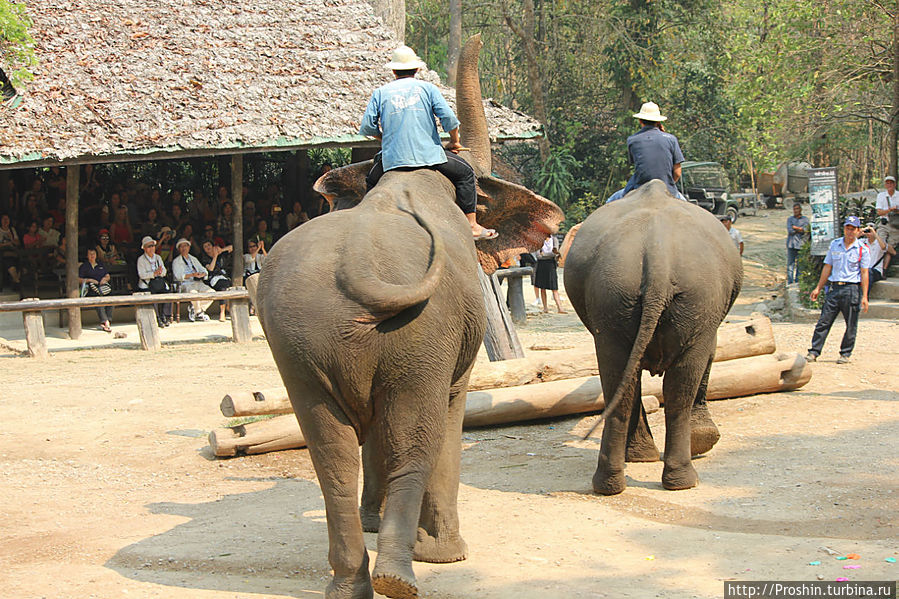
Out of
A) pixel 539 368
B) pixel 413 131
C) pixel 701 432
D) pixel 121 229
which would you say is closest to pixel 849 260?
pixel 539 368

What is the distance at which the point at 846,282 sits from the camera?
12.1m

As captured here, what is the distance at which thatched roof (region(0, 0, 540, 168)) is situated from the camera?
49.9 feet

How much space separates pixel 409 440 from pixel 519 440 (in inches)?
174

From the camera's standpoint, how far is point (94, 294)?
16797mm

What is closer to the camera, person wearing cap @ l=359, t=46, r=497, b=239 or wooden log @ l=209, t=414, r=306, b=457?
person wearing cap @ l=359, t=46, r=497, b=239

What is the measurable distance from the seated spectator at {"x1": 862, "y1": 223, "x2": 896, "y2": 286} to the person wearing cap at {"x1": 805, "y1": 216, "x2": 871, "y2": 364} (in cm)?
512

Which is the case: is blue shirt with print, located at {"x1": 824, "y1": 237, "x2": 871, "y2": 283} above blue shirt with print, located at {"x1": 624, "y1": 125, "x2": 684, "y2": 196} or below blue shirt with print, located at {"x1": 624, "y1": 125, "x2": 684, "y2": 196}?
below

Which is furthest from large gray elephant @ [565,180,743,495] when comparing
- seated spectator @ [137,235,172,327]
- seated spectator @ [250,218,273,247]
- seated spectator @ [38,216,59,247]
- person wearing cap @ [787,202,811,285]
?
person wearing cap @ [787,202,811,285]

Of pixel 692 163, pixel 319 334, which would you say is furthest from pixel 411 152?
pixel 692 163

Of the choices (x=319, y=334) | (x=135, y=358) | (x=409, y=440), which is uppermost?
(x=319, y=334)

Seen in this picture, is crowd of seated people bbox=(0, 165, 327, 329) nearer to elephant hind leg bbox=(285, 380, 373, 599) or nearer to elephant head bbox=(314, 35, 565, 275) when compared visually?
elephant head bbox=(314, 35, 565, 275)

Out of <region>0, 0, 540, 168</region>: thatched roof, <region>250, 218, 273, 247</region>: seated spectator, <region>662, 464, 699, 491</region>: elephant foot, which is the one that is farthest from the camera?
<region>250, 218, 273, 247</region>: seated spectator

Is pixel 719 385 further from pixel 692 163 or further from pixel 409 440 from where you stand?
pixel 692 163

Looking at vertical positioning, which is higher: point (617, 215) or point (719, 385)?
point (617, 215)
